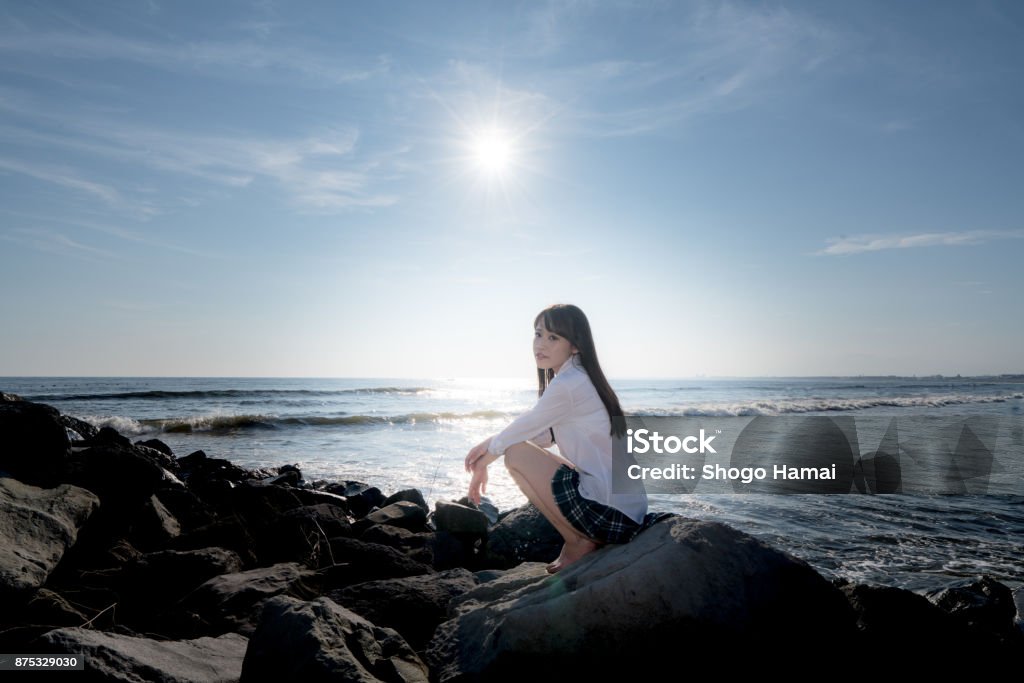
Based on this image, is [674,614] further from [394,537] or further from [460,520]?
[460,520]

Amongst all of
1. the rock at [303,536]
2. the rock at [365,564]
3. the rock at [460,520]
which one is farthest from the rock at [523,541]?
the rock at [303,536]

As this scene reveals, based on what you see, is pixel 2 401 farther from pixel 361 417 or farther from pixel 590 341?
pixel 361 417

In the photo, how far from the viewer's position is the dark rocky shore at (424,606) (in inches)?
102

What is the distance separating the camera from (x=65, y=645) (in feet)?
8.14

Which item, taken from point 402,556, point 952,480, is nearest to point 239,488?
point 402,556

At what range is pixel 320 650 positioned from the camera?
8.54ft

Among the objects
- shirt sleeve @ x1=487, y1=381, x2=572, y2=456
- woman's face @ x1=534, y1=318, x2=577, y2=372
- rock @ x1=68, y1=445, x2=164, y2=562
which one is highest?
woman's face @ x1=534, y1=318, x2=577, y2=372

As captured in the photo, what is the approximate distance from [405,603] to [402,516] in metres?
3.25

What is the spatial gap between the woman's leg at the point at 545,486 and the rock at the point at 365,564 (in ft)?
5.33

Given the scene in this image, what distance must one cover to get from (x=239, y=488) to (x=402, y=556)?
11.0ft

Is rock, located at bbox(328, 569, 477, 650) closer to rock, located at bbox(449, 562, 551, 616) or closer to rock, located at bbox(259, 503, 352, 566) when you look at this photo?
rock, located at bbox(449, 562, 551, 616)

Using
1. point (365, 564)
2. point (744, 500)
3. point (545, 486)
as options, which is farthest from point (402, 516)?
point (744, 500)

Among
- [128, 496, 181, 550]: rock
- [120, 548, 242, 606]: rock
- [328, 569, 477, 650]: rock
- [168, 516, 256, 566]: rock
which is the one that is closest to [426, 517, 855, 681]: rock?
[328, 569, 477, 650]: rock

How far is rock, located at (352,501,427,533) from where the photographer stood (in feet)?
22.4
